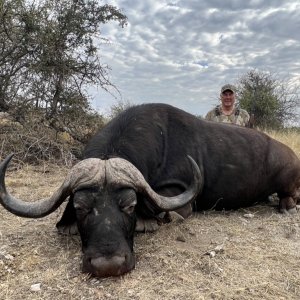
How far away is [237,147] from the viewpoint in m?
5.61

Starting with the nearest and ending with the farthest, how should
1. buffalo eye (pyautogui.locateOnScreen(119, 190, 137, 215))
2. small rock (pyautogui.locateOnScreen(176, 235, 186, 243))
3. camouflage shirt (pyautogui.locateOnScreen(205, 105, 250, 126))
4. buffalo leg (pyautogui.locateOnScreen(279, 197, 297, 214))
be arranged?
buffalo eye (pyautogui.locateOnScreen(119, 190, 137, 215)) < small rock (pyautogui.locateOnScreen(176, 235, 186, 243)) < buffalo leg (pyautogui.locateOnScreen(279, 197, 297, 214)) < camouflage shirt (pyautogui.locateOnScreen(205, 105, 250, 126))

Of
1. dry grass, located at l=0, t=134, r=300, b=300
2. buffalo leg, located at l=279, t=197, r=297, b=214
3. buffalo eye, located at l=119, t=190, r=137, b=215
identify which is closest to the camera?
dry grass, located at l=0, t=134, r=300, b=300

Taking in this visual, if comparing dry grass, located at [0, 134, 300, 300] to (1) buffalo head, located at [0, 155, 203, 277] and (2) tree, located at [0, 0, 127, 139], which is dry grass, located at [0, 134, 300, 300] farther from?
(2) tree, located at [0, 0, 127, 139]

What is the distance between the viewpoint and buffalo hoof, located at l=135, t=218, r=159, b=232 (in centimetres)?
435

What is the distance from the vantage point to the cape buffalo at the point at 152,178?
349cm

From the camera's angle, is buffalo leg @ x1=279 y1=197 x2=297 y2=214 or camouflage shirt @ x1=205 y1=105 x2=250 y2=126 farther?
camouflage shirt @ x1=205 y1=105 x2=250 y2=126

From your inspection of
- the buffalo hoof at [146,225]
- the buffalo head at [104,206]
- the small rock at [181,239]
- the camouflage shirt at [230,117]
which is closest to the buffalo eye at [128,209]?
the buffalo head at [104,206]

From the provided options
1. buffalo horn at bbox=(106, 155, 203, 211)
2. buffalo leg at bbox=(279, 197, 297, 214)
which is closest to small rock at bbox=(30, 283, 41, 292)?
buffalo horn at bbox=(106, 155, 203, 211)

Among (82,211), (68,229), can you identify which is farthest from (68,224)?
(82,211)

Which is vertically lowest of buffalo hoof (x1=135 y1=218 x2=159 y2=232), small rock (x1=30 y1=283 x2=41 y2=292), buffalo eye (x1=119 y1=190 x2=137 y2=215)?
small rock (x1=30 y1=283 x2=41 y2=292)

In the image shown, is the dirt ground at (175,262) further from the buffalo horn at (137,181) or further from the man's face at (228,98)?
the man's face at (228,98)

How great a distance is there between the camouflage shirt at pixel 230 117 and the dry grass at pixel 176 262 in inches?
146

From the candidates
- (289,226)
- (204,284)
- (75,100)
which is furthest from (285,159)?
(75,100)

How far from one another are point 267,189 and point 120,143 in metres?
2.39
